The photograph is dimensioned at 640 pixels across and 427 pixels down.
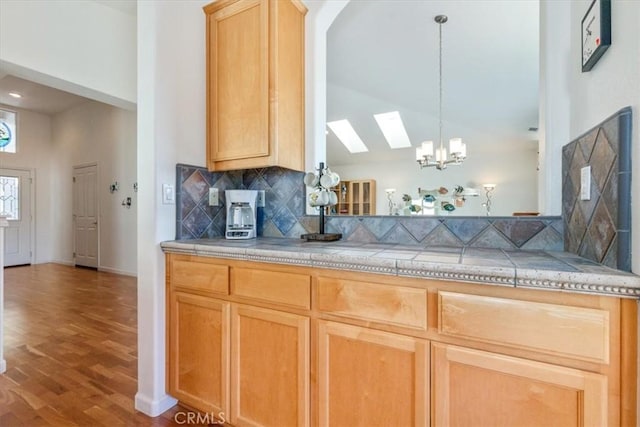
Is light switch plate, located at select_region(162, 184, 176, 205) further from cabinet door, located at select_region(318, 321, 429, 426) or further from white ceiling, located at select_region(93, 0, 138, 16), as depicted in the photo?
white ceiling, located at select_region(93, 0, 138, 16)

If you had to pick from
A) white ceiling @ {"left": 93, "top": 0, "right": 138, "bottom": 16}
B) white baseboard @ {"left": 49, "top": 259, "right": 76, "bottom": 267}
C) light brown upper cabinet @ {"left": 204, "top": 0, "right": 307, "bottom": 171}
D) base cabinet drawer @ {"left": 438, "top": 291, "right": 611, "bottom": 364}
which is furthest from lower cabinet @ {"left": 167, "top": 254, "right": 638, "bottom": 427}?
white baseboard @ {"left": 49, "top": 259, "right": 76, "bottom": 267}

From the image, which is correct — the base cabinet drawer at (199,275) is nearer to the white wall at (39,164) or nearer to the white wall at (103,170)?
the white wall at (103,170)

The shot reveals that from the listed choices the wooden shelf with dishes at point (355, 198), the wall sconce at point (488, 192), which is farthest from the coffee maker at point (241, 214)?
the wall sconce at point (488, 192)

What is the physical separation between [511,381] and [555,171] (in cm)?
95

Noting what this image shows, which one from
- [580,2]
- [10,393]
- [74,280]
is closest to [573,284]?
[580,2]

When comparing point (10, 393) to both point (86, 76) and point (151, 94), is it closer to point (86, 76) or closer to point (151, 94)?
point (151, 94)

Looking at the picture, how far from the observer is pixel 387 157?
149 inches

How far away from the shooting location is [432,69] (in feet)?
12.5

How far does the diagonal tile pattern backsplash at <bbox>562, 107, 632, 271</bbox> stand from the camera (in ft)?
2.72

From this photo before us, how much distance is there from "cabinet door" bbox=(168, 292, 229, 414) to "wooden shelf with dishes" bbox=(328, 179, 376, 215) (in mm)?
935

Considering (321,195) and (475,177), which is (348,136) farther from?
(321,195)

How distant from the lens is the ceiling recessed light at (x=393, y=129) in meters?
4.26

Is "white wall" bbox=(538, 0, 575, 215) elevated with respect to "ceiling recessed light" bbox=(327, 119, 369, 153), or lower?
lower

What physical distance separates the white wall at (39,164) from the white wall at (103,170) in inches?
6.0
